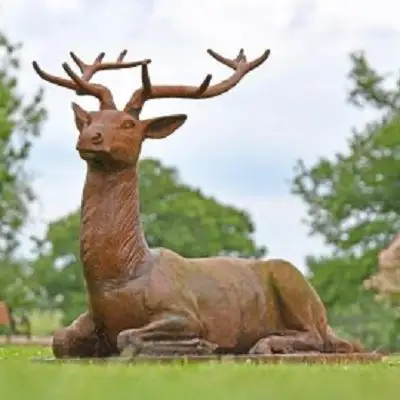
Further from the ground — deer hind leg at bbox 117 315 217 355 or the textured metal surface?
deer hind leg at bbox 117 315 217 355

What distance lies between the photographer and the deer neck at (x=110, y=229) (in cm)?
1021

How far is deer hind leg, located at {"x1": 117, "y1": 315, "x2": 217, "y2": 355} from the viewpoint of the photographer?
32.6 ft

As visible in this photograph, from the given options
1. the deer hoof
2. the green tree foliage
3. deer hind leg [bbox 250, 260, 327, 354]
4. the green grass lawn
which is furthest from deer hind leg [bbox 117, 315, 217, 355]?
the green tree foliage

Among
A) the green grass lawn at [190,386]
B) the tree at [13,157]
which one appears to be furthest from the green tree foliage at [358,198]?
the green grass lawn at [190,386]

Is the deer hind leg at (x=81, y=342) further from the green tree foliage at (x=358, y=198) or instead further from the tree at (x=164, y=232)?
the tree at (x=164, y=232)

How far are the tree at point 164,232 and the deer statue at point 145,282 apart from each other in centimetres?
3935

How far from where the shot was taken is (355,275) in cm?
3372

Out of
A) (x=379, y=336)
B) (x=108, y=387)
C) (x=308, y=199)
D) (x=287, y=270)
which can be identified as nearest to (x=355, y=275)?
(x=308, y=199)

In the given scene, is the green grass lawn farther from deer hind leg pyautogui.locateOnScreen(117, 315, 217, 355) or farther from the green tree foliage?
the green tree foliage

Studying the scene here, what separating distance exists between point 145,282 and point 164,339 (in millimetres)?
430

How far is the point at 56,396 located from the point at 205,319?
6.05 m

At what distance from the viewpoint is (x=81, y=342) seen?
1060 cm

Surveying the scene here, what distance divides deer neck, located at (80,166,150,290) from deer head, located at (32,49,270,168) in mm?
135

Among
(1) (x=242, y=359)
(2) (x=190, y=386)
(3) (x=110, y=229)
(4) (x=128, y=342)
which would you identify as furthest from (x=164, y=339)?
(2) (x=190, y=386)
